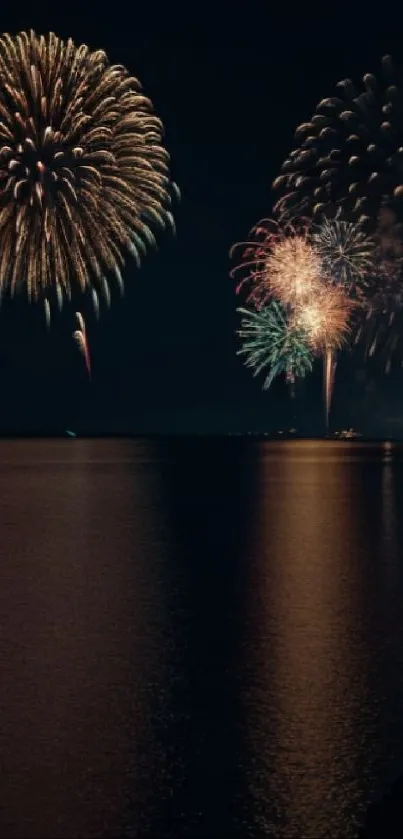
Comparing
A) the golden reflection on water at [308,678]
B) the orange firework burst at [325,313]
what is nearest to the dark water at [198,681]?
the golden reflection on water at [308,678]

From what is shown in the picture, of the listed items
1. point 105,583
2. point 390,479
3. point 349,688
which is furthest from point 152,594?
point 390,479

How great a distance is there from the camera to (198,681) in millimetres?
8586

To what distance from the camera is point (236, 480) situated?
127ft

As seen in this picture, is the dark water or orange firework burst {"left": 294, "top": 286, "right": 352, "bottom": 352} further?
orange firework burst {"left": 294, "top": 286, "right": 352, "bottom": 352}

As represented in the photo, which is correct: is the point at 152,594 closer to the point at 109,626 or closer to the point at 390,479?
the point at 109,626

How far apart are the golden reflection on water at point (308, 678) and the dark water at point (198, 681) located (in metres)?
0.02

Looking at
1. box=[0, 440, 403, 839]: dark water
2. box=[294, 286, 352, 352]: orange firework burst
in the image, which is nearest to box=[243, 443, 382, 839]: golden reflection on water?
box=[0, 440, 403, 839]: dark water

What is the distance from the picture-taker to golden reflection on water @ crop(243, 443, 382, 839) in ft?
19.4

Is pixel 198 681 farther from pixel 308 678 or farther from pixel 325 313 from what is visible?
pixel 325 313

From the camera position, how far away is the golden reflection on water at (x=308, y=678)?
5918mm

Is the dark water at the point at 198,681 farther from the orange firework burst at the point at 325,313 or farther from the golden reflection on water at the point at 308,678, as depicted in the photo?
the orange firework burst at the point at 325,313

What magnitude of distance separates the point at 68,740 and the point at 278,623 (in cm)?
446

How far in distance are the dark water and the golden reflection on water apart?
0.06 ft

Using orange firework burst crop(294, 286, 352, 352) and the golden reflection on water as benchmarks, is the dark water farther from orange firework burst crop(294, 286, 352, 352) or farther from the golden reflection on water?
orange firework burst crop(294, 286, 352, 352)
